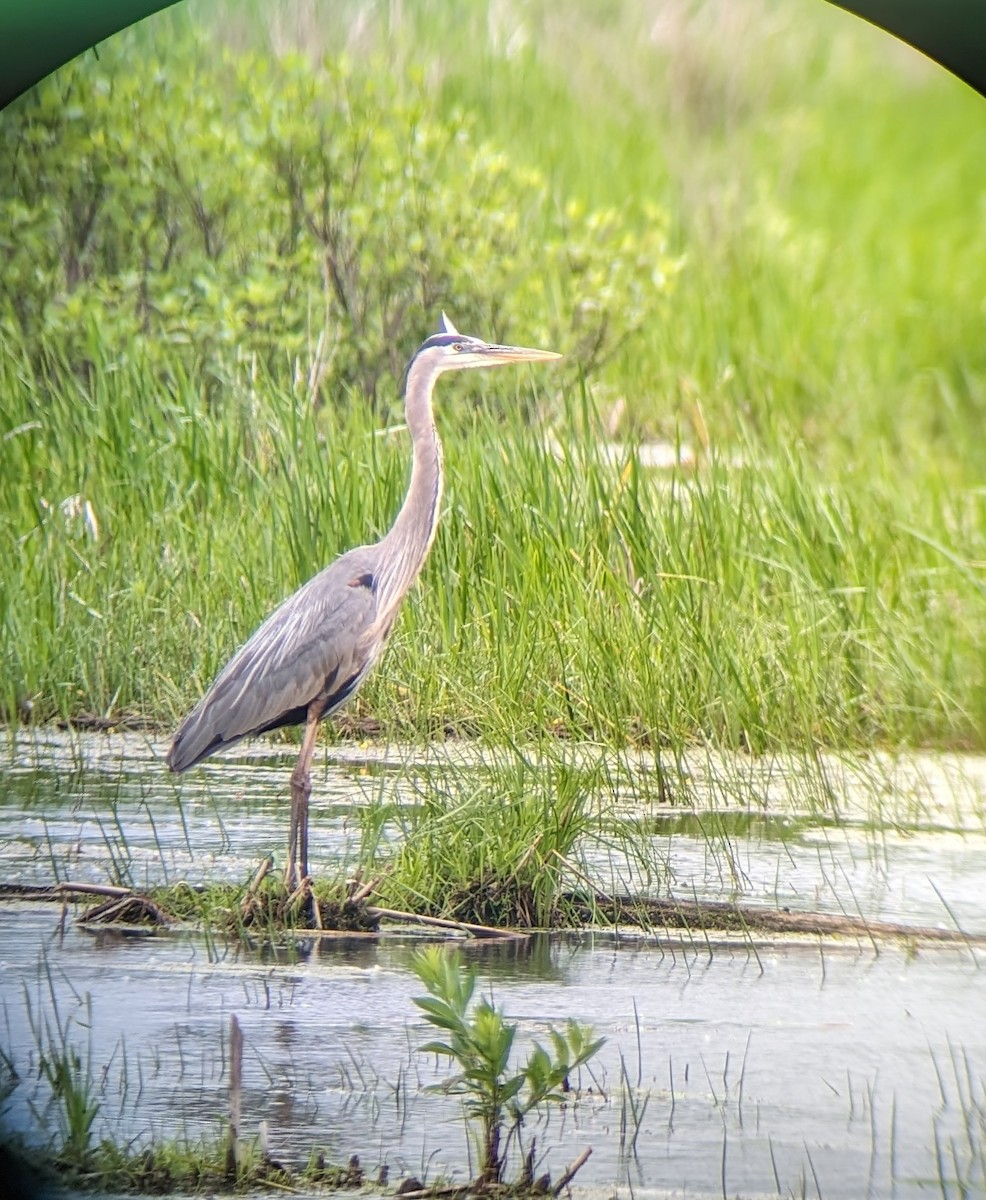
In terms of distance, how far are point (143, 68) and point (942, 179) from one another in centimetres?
121

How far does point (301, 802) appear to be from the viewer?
2.65m

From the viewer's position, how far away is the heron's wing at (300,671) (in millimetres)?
2670

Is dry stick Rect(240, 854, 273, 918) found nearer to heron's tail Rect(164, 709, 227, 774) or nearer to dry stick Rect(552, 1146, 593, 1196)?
heron's tail Rect(164, 709, 227, 774)

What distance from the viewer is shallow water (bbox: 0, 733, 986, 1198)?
8.32ft

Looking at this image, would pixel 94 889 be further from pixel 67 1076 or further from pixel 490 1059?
pixel 490 1059

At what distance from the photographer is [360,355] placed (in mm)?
2738

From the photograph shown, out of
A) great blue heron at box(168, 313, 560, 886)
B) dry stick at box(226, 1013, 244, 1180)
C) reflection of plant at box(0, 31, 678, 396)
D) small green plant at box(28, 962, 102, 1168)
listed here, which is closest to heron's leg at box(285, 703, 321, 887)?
great blue heron at box(168, 313, 560, 886)

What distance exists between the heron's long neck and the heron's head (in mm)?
16

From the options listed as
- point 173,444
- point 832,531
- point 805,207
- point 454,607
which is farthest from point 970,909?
point 173,444

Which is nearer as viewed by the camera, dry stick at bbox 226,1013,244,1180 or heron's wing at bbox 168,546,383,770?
dry stick at bbox 226,1013,244,1180

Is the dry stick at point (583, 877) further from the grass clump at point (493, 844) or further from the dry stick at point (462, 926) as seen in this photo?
the dry stick at point (462, 926)

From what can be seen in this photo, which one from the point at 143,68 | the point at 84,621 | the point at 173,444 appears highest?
the point at 143,68

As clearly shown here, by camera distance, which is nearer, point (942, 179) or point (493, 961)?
point (493, 961)

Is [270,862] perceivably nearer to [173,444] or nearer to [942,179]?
[173,444]
